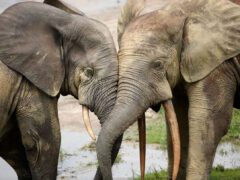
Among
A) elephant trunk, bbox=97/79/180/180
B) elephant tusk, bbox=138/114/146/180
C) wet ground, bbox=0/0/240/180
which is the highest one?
elephant trunk, bbox=97/79/180/180

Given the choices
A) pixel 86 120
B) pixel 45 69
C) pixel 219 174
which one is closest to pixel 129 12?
pixel 45 69

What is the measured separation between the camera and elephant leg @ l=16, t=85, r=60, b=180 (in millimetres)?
8430

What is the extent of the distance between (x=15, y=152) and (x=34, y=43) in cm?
106

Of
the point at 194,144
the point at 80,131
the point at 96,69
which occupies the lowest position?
→ the point at 80,131

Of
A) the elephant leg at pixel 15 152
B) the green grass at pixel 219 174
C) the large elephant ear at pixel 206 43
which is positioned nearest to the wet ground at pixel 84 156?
the green grass at pixel 219 174

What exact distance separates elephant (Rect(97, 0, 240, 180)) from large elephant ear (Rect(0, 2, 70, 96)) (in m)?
0.58

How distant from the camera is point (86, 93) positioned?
27.6 ft

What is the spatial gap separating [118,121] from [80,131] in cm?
384

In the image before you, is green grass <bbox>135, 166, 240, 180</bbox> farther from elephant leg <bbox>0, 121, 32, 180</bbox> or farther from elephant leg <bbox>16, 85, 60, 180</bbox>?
elephant leg <bbox>16, 85, 60, 180</bbox>

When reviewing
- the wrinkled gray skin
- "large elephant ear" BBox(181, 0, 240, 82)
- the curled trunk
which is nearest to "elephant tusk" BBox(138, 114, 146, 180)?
the wrinkled gray skin

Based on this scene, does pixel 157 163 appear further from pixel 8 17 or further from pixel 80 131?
pixel 8 17

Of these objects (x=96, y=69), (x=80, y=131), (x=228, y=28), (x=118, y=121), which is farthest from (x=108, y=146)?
(x=80, y=131)

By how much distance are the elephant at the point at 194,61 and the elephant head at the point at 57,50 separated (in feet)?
0.79

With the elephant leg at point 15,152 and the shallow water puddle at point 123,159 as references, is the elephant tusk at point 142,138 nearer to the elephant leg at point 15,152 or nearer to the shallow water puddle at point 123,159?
the elephant leg at point 15,152
